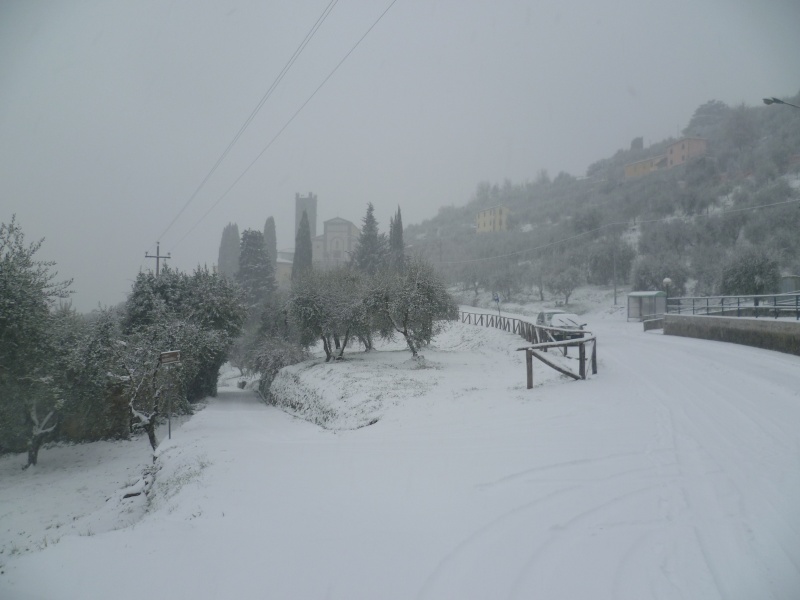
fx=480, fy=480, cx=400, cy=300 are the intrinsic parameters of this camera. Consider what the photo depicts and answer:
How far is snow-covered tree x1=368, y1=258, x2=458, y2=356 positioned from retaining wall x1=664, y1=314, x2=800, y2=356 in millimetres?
10878

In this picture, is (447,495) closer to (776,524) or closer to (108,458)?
(776,524)

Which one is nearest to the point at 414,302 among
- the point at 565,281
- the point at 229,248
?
the point at 565,281

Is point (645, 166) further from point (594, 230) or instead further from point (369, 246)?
point (369, 246)

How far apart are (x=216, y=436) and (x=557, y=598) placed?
12173 millimetres

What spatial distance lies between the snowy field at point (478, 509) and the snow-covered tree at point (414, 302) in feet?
35.2

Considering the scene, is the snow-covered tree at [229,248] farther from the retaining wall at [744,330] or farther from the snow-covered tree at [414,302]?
the retaining wall at [744,330]

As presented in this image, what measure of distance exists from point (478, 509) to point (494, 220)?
10583 centimetres

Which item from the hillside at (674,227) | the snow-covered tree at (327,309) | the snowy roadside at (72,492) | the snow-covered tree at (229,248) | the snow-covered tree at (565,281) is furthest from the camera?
the snow-covered tree at (229,248)

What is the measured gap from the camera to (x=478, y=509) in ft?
16.8

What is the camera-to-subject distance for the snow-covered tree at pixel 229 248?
76613 mm

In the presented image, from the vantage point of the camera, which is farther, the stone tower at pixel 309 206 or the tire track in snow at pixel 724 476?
the stone tower at pixel 309 206

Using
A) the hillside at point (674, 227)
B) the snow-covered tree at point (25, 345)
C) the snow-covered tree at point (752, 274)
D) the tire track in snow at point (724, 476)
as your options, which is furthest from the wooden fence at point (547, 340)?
the hillside at point (674, 227)

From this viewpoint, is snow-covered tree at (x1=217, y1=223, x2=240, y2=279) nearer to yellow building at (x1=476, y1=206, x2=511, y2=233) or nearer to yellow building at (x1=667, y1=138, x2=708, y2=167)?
yellow building at (x1=476, y1=206, x2=511, y2=233)

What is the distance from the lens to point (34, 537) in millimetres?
8672
